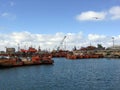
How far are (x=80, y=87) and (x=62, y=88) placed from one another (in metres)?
4.04

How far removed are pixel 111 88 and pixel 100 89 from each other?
256 cm

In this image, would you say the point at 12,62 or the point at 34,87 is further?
the point at 12,62

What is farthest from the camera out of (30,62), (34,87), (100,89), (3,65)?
(30,62)

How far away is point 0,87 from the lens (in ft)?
193

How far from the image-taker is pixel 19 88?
57.8 m

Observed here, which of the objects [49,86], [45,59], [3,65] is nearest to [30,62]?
[45,59]

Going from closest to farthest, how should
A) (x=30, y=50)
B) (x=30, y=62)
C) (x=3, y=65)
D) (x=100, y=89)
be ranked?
(x=100, y=89), (x=3, y=65), (x=30, y=62), (x=30, y=50)

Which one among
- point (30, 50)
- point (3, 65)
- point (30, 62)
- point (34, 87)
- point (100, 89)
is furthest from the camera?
point (30, 50)

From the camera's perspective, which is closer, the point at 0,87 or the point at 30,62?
the point at 0,87

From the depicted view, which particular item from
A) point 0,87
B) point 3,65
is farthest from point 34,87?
point 3,65

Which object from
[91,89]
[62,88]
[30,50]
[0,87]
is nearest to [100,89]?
[91,89]

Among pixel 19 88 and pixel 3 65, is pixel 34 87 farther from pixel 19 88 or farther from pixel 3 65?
pixel 3 65

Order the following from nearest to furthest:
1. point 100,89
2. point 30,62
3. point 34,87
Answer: point 100,89 < point 34,87 < point 30,62

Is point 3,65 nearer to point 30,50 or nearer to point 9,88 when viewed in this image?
point 9,88
